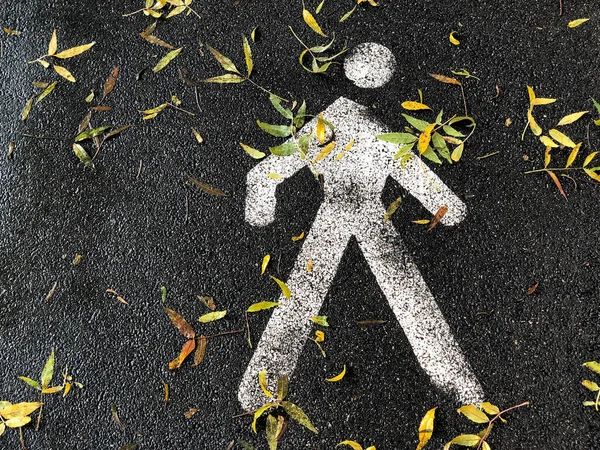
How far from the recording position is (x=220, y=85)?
252 cm

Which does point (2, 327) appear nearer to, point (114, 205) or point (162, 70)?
point (114, 205)

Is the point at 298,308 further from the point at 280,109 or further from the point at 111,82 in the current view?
the point at 111,82

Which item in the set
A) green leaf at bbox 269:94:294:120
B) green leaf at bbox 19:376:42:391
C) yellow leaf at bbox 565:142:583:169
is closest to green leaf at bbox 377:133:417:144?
green leaf at bbox 269:94:294:120

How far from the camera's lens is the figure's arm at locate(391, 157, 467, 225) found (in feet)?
7.52

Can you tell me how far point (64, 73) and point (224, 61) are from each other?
0.83 meters

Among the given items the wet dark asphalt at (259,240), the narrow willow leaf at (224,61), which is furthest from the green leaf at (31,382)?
the narrow willow leaf at (224,61)

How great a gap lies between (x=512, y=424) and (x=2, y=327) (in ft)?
7.44

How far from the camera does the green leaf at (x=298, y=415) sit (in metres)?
2.15

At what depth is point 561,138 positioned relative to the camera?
2.34 metres

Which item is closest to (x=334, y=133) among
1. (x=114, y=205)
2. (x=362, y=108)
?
(x=362, y=108)

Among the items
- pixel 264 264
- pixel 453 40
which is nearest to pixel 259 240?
pixel 264 264

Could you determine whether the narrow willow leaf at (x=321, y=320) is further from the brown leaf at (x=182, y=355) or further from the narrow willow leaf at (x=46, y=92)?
the narrow willow leaf at (x=46, y=92)

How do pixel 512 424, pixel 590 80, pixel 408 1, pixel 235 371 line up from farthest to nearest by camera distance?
pixel 408 1, pixel 590 80, pixel 235 371, pixel 512 424

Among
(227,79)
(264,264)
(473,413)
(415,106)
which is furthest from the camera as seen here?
(227,79)
